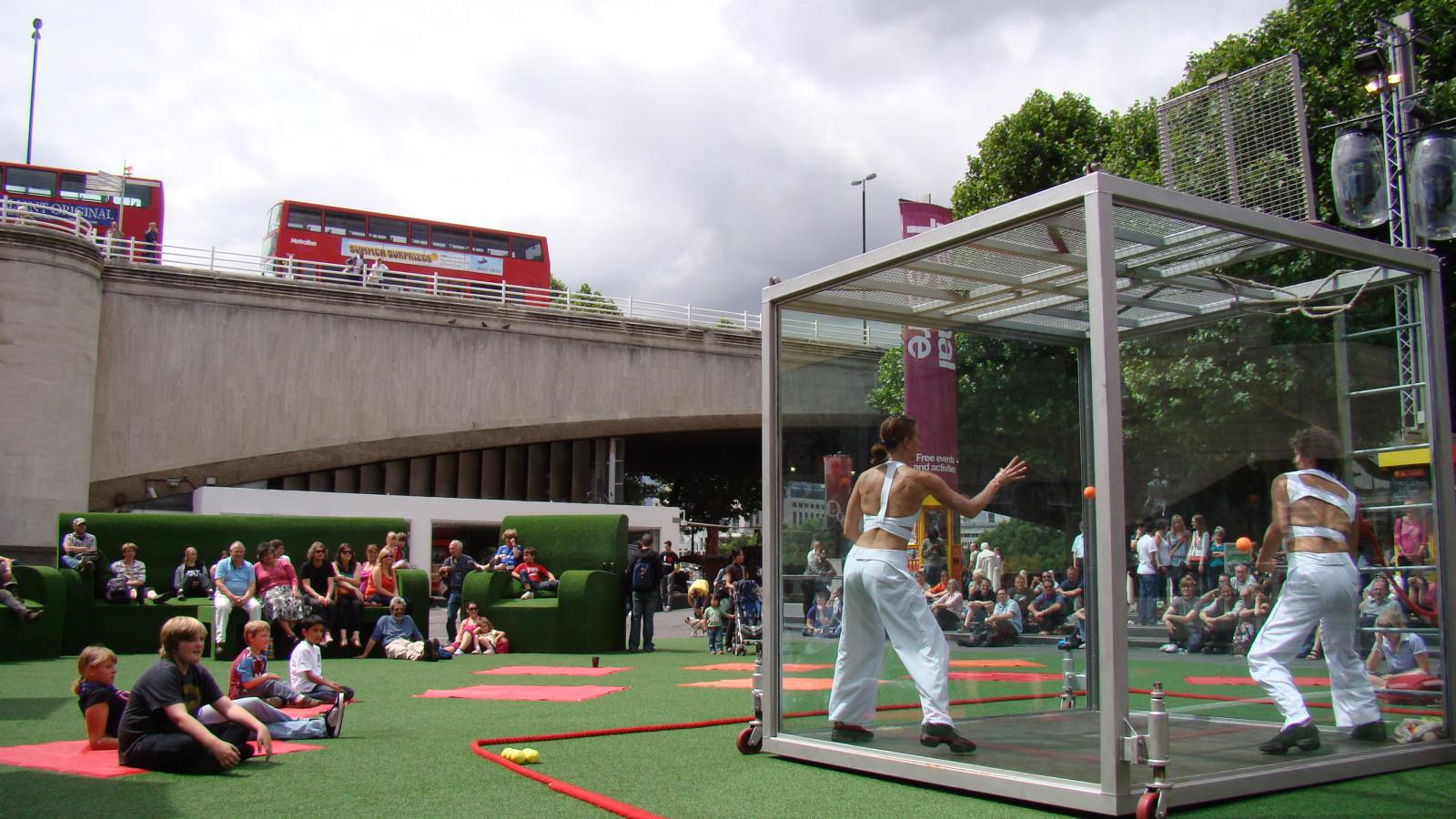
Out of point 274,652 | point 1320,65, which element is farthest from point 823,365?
point 1320,65

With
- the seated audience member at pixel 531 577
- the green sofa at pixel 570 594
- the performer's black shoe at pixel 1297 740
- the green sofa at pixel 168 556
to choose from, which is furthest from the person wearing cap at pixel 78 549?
the performer's black shoe at pixel 1297 740

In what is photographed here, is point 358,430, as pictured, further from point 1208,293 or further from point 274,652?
point 1208,293

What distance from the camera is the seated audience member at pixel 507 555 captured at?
1650 centimetres

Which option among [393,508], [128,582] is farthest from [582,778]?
[393,508]

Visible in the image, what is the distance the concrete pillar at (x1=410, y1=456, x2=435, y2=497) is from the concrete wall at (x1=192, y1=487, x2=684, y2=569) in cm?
526

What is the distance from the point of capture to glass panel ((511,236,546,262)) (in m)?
34.3

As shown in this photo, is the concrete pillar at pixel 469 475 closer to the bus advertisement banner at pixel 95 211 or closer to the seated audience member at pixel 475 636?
the bus advertisement banner at pixel 95 211

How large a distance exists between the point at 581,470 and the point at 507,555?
1965 cm

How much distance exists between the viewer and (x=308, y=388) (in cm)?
2902

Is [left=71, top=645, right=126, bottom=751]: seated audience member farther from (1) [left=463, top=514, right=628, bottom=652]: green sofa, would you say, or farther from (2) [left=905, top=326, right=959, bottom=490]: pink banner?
(1) [left=463, top=514, right=628, bottom=652]: green sofa

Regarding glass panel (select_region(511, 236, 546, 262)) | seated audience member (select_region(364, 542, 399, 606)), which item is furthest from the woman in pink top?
glass panel (select_region(511, 236, 546, 262))

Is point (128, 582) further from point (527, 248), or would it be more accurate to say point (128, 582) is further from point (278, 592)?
point (527, 248)

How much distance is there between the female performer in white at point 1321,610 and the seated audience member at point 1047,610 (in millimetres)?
1259

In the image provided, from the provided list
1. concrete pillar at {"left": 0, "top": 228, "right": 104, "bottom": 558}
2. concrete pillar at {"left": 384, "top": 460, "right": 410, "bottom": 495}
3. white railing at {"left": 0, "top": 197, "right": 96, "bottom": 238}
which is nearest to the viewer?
concrete pillar at {"left": 0, "top": 228, "right": 104, "bottom": 558}
